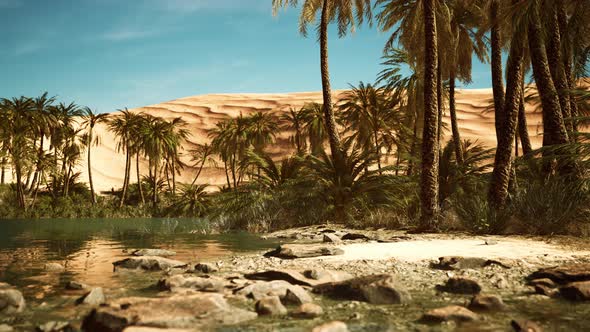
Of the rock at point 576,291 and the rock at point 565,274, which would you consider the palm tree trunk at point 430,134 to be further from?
the rock at point 576,291

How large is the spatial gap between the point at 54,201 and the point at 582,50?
4010 centimetres

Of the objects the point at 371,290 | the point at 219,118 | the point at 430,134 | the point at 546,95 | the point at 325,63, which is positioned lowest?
the point at 371,290

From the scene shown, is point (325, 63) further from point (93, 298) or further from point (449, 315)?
point (449, 315)

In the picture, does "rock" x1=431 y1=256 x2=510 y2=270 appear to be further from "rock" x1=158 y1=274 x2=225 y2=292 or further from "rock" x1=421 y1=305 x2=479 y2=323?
"rock" x1=158 y1=274 x2=225 y2=292

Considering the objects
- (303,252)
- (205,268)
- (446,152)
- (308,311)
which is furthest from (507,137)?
(308,311)

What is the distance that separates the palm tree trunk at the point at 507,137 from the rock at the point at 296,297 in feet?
28.6

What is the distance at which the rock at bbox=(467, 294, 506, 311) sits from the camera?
4.92 m

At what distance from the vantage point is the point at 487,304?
493 cm

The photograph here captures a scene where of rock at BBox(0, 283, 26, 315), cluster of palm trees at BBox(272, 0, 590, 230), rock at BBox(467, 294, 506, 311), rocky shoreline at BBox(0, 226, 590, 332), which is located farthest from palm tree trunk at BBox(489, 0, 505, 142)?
rock at BBox(0, 283, 26, 315)

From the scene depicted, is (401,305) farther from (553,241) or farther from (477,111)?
(477,111)

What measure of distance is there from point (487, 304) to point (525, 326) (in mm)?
794

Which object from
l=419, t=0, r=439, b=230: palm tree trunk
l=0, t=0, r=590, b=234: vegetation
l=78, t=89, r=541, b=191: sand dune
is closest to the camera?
l=0, t=0, r=590, b=234: vegetation

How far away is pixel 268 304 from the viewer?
4926 millimetres

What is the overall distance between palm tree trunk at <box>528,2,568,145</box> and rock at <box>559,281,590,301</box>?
7682mm
